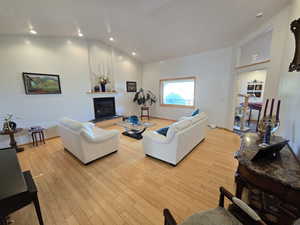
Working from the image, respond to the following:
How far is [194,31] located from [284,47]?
2211mm

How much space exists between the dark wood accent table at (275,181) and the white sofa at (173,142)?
1.17 m

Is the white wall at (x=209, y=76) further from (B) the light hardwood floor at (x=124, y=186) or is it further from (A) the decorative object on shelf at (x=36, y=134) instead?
(A) the decorative object on shelf at (x=36, y=134)

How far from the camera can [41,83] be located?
3.90m

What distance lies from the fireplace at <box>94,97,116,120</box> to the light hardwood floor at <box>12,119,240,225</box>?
246 centimetres

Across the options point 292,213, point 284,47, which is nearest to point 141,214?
point 292,213

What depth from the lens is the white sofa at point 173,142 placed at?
7.95 feet

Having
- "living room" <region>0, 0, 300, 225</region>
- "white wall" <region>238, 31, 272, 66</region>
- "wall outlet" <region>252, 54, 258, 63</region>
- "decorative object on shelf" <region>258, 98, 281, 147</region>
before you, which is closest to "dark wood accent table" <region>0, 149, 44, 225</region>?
"living room" <region>0, 0, 300, 225</region>

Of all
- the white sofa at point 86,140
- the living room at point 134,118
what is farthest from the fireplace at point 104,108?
the white sofa at point 86,140

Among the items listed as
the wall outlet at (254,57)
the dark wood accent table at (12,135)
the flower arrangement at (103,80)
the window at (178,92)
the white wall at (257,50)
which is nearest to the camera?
the dark wood accent table at (12,135)

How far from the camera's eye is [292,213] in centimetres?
90

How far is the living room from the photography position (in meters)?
1.62

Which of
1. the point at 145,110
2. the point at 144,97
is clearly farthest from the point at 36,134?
the point at 145,110

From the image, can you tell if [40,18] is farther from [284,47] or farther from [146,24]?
[284,47]

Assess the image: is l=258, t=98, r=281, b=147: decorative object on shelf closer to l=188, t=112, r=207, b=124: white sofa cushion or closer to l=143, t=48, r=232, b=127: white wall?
l=188, t=112, r=207, b=124: white sofa cushion
